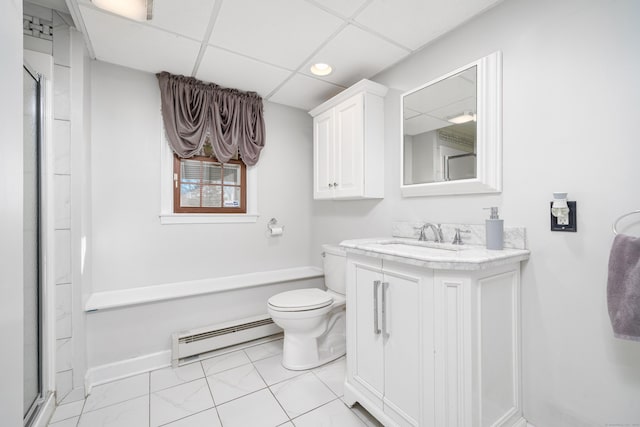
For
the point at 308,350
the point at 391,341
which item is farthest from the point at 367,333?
the point at 308,350

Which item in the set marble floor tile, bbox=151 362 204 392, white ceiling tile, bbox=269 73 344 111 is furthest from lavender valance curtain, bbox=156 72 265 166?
marble floor tile, bbox=151 362 204 392

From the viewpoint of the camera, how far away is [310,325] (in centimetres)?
194

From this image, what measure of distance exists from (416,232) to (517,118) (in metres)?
0.84

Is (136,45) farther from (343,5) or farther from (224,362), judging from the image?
(224,362)

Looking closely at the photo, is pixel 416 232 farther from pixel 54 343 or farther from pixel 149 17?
pixel 54 343

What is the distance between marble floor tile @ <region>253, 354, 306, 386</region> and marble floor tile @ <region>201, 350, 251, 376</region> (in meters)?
0.13

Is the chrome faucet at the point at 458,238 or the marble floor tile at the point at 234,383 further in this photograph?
Result: the marble floor tile at the point at 234,383

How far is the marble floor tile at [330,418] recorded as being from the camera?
1.46 meters

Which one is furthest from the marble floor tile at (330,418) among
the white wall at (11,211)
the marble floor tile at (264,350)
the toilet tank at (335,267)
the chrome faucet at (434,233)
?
the white wall at (11,211)

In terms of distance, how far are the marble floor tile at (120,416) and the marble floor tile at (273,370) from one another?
27.0 inches

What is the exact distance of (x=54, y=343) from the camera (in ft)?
5.27

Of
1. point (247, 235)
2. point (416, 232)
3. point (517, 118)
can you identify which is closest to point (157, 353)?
point (247, 235)

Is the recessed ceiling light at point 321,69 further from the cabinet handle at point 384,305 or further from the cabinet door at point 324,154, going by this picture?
the cabinet handle at point 384,305

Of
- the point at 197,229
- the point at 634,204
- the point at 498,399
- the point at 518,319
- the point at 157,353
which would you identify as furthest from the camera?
the point at 197,229
